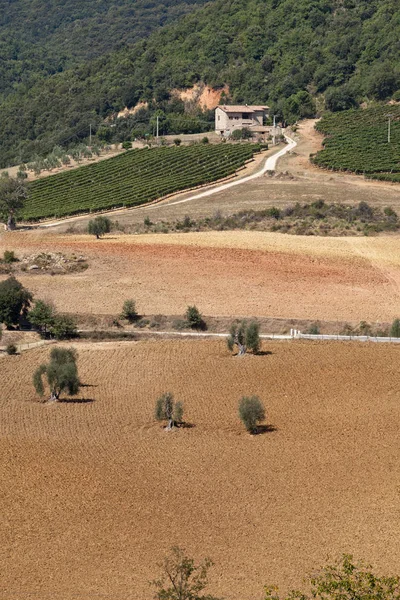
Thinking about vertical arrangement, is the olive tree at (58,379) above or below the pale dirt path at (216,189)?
below

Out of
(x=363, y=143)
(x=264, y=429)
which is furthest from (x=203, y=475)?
(x=363, y=143)

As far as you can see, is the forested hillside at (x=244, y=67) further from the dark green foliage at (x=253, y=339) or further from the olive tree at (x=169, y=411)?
the olive tree at (x=169, y=411)

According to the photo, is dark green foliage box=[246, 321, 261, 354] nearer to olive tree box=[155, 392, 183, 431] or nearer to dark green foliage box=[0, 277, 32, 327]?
olive tree box=[155, 392, 183, 431]

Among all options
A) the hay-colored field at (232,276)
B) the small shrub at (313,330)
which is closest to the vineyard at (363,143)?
the hay-colored field at (232,276)

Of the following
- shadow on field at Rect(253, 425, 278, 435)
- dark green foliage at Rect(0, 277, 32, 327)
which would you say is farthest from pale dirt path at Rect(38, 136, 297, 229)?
shadow on field at Rect(253, 425, 278, 435)

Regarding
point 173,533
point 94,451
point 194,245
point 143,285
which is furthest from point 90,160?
point 173,533
